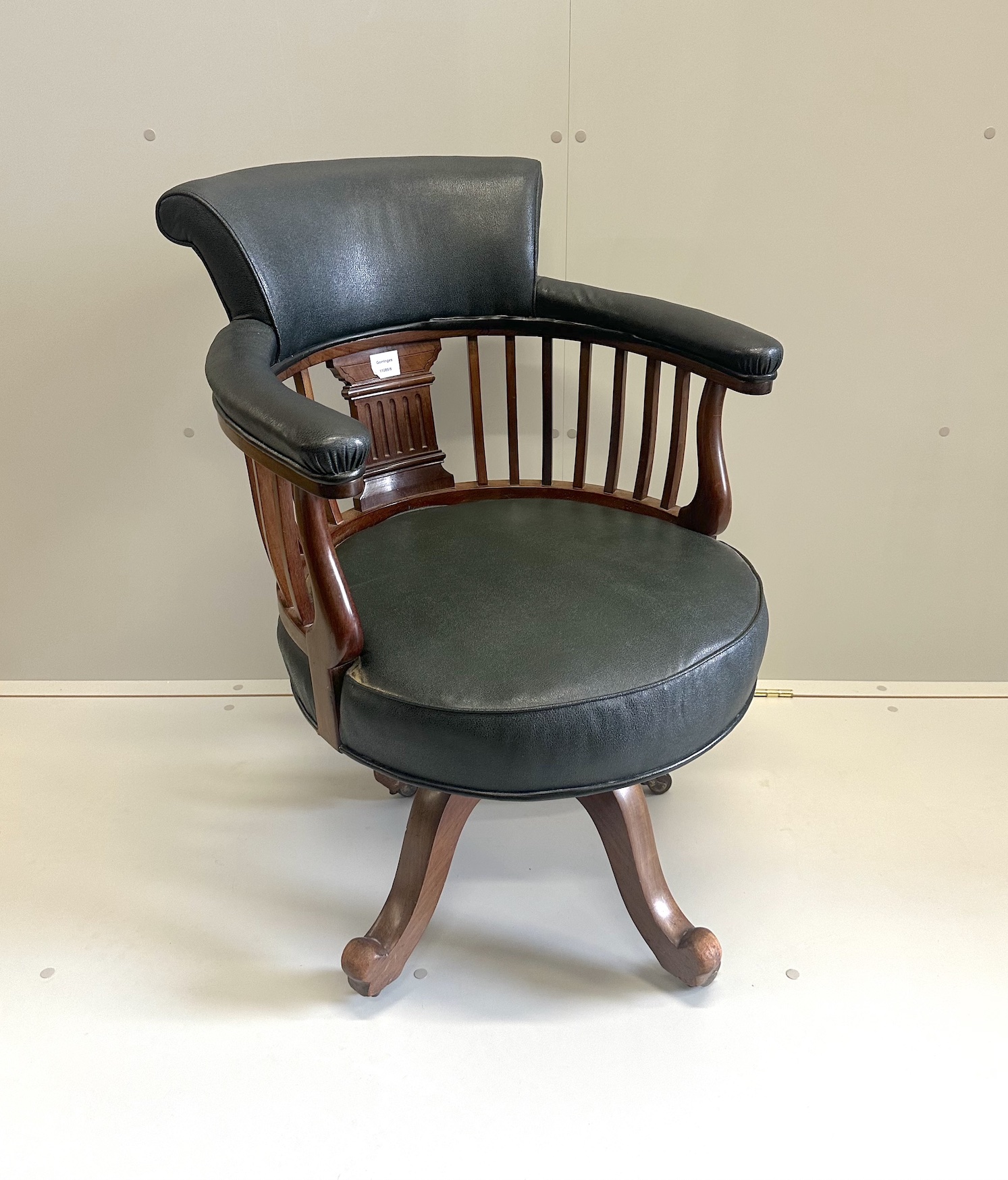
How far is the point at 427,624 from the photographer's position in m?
0.98

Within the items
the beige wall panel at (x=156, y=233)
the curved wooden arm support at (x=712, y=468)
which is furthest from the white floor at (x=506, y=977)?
the curved wooden arm support at (x=712, y=468)

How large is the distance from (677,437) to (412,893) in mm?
649

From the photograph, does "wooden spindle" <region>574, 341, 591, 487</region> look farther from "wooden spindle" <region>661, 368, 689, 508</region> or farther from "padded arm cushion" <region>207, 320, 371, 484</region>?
"padded arm cushion" <region>207, 320, 371, 484</region>

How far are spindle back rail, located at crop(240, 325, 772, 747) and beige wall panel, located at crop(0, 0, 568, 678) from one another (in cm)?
29

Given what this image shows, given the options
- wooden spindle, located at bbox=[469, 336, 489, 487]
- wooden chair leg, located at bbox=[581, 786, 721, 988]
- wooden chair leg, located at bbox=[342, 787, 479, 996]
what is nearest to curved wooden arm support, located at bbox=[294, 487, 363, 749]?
wooden chair leg, located at bbox=[342, 787, 479, 996]

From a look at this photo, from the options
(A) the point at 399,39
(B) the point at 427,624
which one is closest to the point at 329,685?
(B) the point at 427,624

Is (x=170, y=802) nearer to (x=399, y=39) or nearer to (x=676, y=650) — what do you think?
(x=676, y=650)

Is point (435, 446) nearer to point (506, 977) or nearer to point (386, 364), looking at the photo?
point (386, 364)

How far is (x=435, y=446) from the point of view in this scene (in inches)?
52.9

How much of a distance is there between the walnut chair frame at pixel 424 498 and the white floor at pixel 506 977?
0.09 meters

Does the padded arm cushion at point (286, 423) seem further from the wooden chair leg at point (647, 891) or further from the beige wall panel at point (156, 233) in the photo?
the beige wall panel at point (156, 233)

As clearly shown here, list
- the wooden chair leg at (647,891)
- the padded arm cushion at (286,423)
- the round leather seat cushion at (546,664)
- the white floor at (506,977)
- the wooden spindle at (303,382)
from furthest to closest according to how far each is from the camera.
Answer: the wooden spindle at (303,382) < the wooden chair leg at (647,891) < the white floor at (506,977) < the round leather seat cushion at (546,664) < the padded arm cushion at (286,423)

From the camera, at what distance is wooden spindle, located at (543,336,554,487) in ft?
4.22

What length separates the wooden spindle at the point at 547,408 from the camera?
4.22ft
